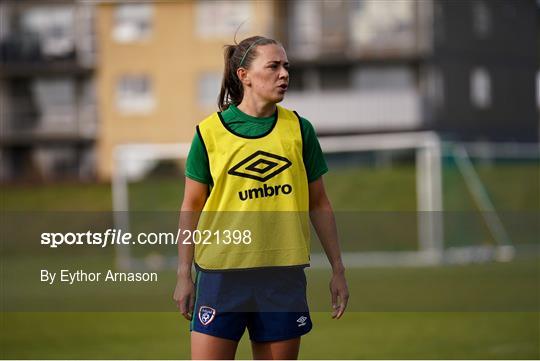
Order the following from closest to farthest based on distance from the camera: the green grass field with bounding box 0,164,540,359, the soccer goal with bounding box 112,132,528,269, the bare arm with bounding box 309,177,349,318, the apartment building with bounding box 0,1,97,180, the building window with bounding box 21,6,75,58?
the bare arm with bounding box 309,177,349,318
the green grass field with bounding box 0,164,540,359
the soccer goal with bounding box 112,132,528,269
the apartment building with bounding box 0,1,97,180
the building window with bounding box 21,6,75,58

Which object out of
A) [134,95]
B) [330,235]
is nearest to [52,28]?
[134,95]

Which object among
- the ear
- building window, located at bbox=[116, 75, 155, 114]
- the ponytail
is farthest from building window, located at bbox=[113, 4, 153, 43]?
the ear

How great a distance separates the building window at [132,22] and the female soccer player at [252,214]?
39.2 m

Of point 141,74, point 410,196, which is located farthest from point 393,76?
point 410,196

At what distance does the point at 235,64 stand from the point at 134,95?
39954mm

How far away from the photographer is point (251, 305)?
4738 mm

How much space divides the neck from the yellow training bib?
43 millimetres

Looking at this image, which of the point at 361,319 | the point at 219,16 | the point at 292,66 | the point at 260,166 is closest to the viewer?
the point at 260,166

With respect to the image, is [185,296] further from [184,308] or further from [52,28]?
[52,28]

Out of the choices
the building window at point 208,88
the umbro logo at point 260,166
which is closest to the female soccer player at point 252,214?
the umbro logo at point 260,166

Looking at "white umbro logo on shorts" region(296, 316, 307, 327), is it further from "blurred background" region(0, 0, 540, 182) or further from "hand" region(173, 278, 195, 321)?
"blurred background" region(0, 0, 540, 182)

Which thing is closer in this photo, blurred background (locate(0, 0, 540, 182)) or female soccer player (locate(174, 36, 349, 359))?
female soccer player (locate(174, 36, 349, 359))

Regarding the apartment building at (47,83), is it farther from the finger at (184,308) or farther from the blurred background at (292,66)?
the finger at (184,308)

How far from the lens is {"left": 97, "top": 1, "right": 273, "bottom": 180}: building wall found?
4291 cm
